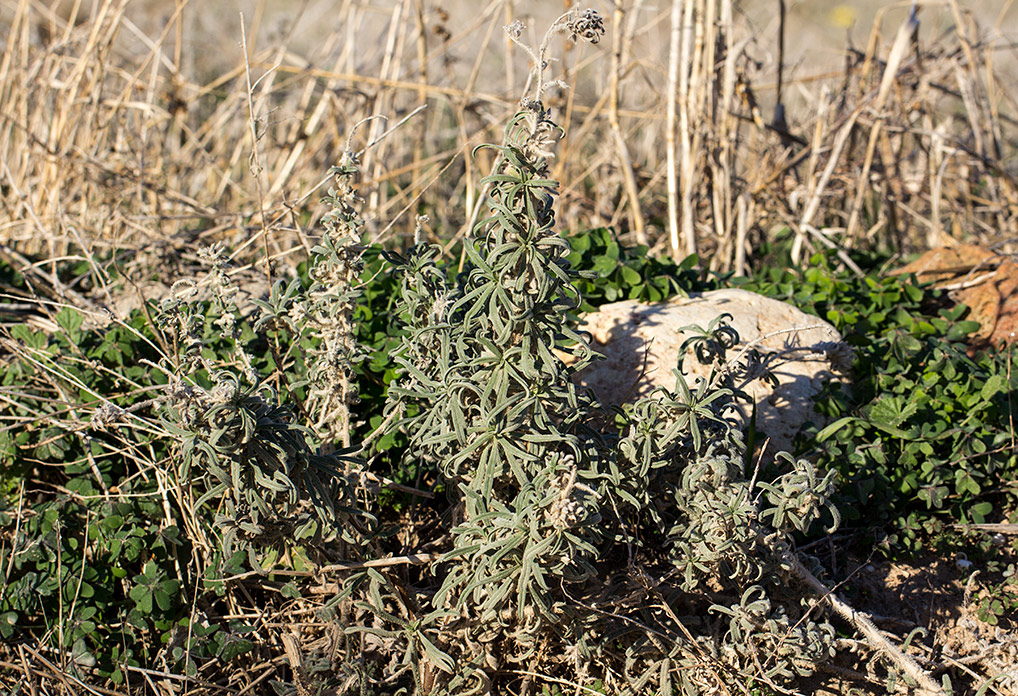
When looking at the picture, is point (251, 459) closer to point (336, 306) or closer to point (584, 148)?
point (336, 306)

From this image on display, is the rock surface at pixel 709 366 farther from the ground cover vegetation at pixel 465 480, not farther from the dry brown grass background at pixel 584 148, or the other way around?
the dry brown grass background at pixel 584 148

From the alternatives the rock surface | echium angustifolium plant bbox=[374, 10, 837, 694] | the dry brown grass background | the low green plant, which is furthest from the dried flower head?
the dry brown grass background

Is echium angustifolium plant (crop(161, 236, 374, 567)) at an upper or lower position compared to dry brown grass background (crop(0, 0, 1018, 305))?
lower

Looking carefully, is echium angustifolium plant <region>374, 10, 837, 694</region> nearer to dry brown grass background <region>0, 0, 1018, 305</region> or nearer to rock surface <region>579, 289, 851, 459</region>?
rock surface <region>579, 289, 851, 459</region>

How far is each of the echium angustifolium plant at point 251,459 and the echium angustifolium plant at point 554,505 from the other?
235 mm

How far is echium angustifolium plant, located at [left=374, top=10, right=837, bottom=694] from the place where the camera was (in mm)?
1714

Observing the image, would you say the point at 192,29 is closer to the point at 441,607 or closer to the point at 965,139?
the point at 965,139

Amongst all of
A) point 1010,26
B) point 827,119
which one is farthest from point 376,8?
point 1010,26

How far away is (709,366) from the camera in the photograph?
100 inches

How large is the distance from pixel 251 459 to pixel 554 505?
634 millimetres

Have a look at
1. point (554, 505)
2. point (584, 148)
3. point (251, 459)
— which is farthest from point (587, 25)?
point (584, 148)

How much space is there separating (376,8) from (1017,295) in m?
3.22

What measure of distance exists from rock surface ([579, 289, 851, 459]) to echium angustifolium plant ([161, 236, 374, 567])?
941 mm

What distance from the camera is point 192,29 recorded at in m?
8.52
